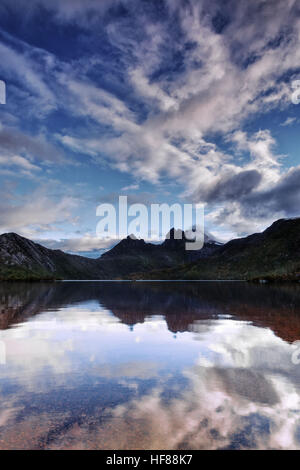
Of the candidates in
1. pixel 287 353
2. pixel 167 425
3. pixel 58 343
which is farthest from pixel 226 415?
pixel 58 343

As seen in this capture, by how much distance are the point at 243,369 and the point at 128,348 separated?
6054 mm

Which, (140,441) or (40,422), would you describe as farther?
(40,422)

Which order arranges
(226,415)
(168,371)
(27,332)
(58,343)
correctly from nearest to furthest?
1. (226,415)
2. (168,371)
3. (58,343)
4. (27,332)

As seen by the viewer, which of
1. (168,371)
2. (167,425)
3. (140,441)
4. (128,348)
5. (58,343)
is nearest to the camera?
(140,441)

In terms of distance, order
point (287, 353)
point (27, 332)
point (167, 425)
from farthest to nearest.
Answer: point (27, 332) < point (287, 353) < point (167, 425)

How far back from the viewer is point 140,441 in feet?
20.4

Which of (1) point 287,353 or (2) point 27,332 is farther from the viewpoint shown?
(2) point 27,332
